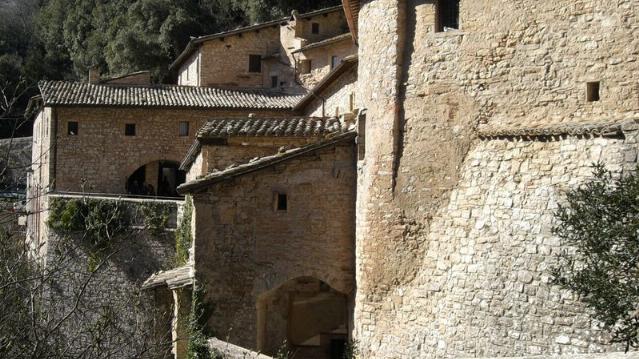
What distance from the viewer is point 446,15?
12.7m

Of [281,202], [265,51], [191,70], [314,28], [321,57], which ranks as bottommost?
[281,202]

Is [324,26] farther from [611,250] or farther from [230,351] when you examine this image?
[611,250]

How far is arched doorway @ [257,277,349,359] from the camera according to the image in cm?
1548

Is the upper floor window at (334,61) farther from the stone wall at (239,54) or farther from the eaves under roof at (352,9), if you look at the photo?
the eaves under roof at (352,9)

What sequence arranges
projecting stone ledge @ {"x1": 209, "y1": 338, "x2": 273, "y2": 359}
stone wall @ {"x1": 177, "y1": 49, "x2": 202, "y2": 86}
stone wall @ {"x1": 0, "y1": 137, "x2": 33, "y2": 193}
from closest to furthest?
stone wall @ {"x1": 0, "y1": 137, "x2": 33, "y2": 193} → projecting stone ledge @ {"x1": 209, "y1": 338, "x2": 273, "y2": 359} → stone wall @ {"x1": 177, "y1": 49, "x2": 202, "y2": 86}

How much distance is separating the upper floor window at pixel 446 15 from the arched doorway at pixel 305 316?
522 centimetres

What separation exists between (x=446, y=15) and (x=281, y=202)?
4.30 metres

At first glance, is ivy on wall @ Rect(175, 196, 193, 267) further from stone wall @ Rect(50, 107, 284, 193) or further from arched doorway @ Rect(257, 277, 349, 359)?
stone wall @ Rect(50, 107, 284, 193)

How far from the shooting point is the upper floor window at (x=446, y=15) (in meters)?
12.6

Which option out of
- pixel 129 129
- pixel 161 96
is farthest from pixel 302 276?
pixel 161 96

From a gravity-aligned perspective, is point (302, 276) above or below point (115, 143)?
below

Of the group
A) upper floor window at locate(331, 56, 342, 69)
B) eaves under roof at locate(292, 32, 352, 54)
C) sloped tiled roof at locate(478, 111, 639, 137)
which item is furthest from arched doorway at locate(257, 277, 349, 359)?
upper floor window at locate(331, 56, 342, 69)

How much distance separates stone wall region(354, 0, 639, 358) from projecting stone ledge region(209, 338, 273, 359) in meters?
1.80

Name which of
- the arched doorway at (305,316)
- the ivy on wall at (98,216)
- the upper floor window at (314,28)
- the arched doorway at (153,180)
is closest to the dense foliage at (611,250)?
the arched doorway at (305,316)
